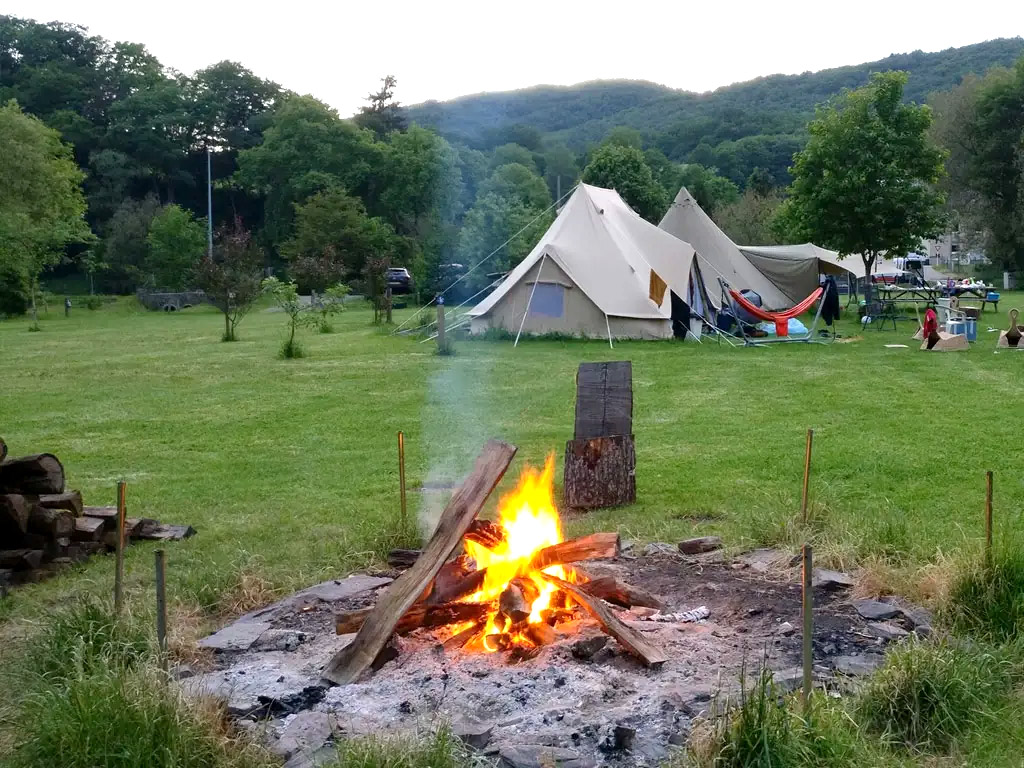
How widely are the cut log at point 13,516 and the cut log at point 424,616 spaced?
2188mm

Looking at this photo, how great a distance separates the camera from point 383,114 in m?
7.05

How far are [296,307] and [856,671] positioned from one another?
15.1 metres

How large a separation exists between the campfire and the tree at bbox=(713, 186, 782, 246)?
30.3m

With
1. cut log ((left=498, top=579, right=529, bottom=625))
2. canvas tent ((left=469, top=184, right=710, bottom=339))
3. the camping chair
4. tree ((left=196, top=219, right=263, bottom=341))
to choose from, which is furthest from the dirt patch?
tree ((left=196, top=219, right=263, bottom=341))

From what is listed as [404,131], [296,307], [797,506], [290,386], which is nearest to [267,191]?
[296,307]

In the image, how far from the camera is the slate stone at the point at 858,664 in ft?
11.3

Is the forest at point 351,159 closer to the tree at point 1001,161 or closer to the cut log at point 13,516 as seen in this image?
the tree at point 1001,161

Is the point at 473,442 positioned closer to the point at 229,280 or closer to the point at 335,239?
the point at 229,280

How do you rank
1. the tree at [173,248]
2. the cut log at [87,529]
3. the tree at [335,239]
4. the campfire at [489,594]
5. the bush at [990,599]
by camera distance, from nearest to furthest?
the campfire at [489,594] → the bush at [990,599] → the cut log at [87,529] → the tree at [335,239] → the tree at [173,248]

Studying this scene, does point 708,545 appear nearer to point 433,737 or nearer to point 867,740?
point 867,740

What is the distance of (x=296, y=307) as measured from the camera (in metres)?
17.5

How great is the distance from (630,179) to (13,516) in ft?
108

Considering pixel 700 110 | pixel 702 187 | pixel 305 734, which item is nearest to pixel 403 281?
pixel 700 110

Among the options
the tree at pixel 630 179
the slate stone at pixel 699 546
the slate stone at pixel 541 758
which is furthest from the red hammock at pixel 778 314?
the tree at pixel 630 179
